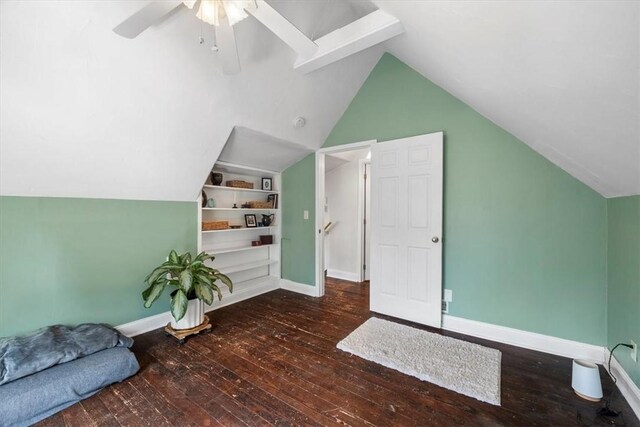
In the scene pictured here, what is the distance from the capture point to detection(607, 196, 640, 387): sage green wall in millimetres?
1610

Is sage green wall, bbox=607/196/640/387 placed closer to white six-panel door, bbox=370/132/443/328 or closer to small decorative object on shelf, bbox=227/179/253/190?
white six-panel door, bbox=370/132/443/328

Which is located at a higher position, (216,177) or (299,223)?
(216,177)

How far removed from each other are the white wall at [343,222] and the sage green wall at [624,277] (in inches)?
114

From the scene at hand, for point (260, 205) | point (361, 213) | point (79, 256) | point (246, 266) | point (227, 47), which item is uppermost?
point (227, 47)

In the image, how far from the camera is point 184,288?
2236mm

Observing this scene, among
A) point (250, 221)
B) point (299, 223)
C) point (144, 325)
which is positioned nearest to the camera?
point (144, 325)

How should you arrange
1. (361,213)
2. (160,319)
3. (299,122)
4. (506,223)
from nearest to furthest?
(506,223), (160,319), (299,122), (361,213)

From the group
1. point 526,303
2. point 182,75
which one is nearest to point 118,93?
point 182,75

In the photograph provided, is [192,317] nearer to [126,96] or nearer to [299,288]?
[299,288]

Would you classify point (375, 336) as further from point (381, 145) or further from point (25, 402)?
point (25, 402)

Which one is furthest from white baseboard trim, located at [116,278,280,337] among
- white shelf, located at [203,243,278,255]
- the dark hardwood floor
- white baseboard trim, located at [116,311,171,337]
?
white shelf, located at [203,243,278,255]

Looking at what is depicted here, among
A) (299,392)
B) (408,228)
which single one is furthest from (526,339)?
(299,392)

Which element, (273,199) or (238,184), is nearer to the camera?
(238,184)

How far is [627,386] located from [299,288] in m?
3.14
